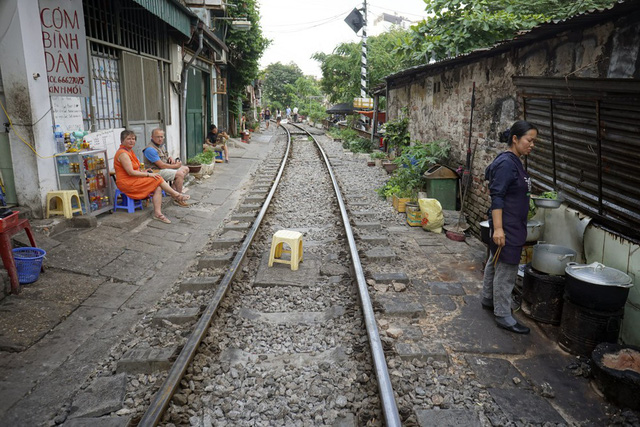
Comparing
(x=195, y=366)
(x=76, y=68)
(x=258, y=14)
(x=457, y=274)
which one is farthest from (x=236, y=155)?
(x=195, y=366)

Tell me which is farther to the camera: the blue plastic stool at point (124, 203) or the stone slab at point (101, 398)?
the blue plastic stool at point (124, 203)

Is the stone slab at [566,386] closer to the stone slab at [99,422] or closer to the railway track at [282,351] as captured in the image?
the railway track at [282,351]

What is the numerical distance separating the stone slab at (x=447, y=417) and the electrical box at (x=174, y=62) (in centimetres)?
1064

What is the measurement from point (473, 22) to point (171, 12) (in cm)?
664

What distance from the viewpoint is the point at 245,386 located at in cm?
334

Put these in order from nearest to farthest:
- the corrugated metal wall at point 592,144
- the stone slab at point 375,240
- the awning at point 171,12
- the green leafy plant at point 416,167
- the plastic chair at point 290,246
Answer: the corrugated metal wall at point 592,144
the plastic chair at point 290,246
the stone slab at point 375,240
the awning at point 171,12
the green leafy plant at point 416,167

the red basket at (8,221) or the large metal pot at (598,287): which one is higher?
the red basket at (8,221)

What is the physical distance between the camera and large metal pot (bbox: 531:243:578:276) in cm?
425

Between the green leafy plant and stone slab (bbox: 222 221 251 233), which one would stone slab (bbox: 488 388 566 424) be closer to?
stone slab (bbox: 222 221 251 233)

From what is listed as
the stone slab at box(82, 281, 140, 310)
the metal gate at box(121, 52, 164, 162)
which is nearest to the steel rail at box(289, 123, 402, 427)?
the stone slab at box(82, 281, 140, 310)

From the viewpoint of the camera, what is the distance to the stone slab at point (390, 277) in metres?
5.24

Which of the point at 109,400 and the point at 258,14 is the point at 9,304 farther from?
the point at 258,14

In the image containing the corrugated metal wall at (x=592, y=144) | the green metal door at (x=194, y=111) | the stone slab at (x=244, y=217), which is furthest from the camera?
the green metal door at (x=194, y=111)

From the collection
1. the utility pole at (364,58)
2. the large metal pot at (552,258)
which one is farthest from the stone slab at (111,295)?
the utility pole at (364,58)
